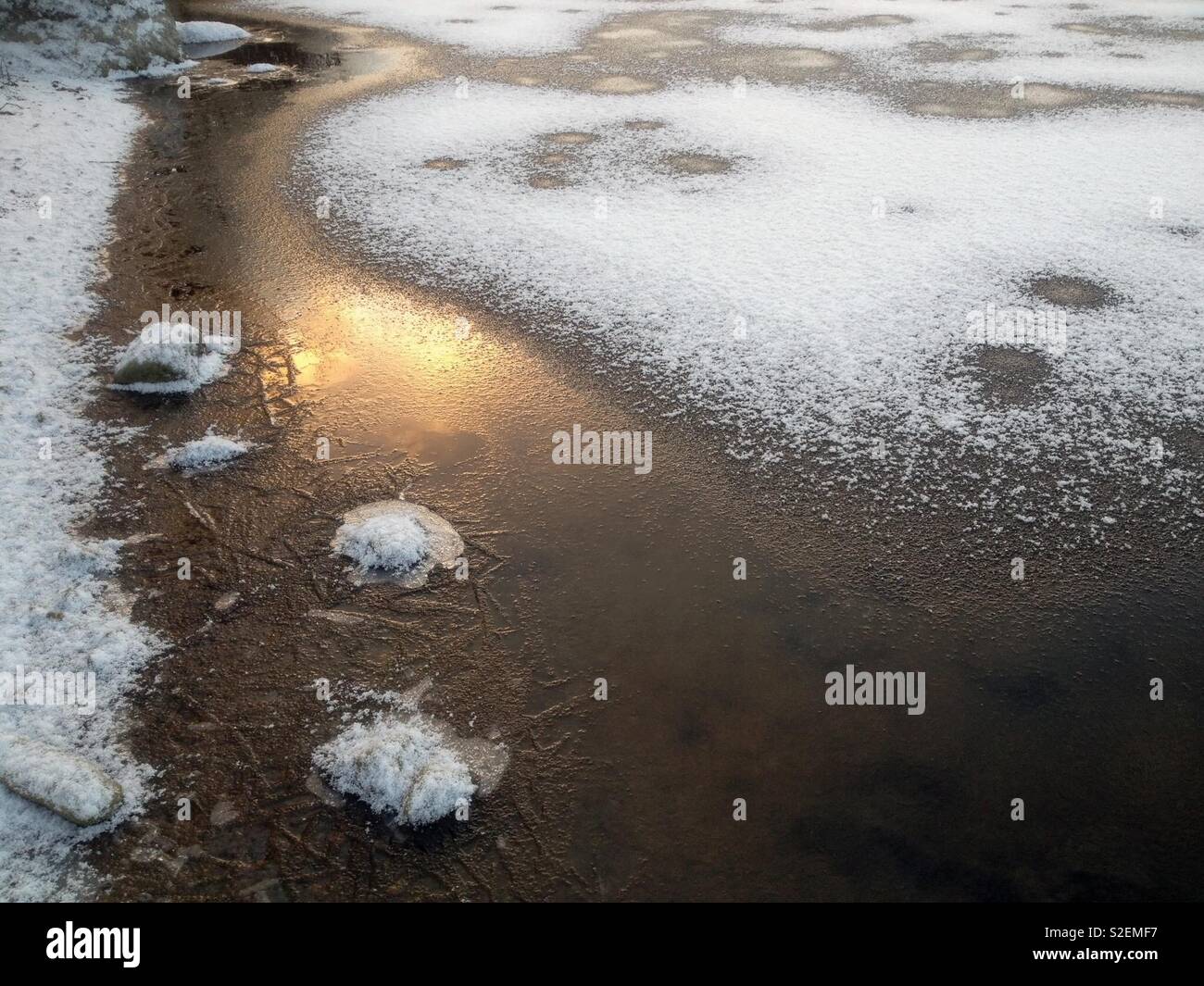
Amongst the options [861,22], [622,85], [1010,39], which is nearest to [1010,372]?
[622,85]

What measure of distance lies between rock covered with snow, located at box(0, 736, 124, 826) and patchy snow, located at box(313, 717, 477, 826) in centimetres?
83

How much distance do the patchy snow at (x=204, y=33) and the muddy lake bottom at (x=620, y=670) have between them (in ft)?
44.9

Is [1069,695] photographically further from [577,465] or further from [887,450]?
[577,465]

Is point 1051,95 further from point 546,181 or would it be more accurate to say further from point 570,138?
point 546,181

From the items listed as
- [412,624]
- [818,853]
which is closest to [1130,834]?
[818,853]

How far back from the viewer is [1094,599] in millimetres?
4574

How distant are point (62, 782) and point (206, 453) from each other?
264 centimetres

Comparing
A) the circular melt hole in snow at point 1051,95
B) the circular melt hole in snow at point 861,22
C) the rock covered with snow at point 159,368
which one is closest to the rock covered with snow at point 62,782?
the rock covered with snow at point 159,368

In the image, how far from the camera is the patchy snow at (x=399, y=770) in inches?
142

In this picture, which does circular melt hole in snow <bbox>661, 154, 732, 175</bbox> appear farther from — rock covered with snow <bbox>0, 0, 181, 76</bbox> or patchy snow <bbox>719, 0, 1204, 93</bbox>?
rock covered with snow <bbox>0, 0, 181, 76</bbox>

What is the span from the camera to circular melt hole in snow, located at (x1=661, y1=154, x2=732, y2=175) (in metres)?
10.2

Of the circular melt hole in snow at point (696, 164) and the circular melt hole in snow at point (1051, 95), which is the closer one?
the circular melt hole in snow at point (696, 164)

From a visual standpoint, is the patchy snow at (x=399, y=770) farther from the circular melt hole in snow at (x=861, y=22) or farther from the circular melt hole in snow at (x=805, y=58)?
the circular melt hole in snow at (x=861, y=22)

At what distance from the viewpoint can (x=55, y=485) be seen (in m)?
5.41
